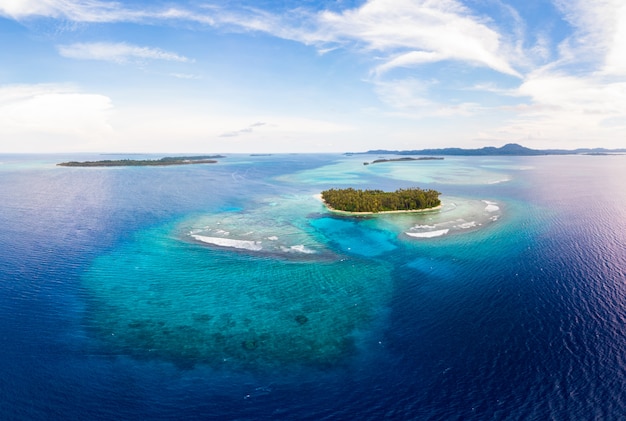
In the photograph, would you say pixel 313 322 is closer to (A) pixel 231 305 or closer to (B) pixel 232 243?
(A) pixel 231 305

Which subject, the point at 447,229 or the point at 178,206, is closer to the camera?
the point at 447,229

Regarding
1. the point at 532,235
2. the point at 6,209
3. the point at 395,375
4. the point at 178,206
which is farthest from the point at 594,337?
the point at 6,209

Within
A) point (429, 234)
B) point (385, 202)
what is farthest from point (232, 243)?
point (385, 202)

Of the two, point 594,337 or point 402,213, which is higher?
point 402,213

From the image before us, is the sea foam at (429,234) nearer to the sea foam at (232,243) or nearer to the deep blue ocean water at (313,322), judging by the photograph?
the deep blue ocean water at (313,322)

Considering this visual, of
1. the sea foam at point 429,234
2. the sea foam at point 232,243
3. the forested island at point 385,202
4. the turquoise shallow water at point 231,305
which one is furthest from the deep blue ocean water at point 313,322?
the forested island at point 385,202

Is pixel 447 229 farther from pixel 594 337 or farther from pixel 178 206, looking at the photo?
pixel 178 206

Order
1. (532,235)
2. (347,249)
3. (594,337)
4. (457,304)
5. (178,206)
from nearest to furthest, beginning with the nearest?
(594,337) < (457,304) < (347,249) < (532,235) < (178,206)

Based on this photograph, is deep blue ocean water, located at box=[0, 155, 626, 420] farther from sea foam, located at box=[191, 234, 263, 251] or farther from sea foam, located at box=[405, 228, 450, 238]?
sea foam, located at box=[405, 228, 450, 238]

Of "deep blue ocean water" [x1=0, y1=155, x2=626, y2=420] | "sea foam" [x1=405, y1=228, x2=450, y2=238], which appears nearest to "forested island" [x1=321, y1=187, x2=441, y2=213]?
"deep blue ocean water" [x1=0, y1=155, x2=626, y2=420]
